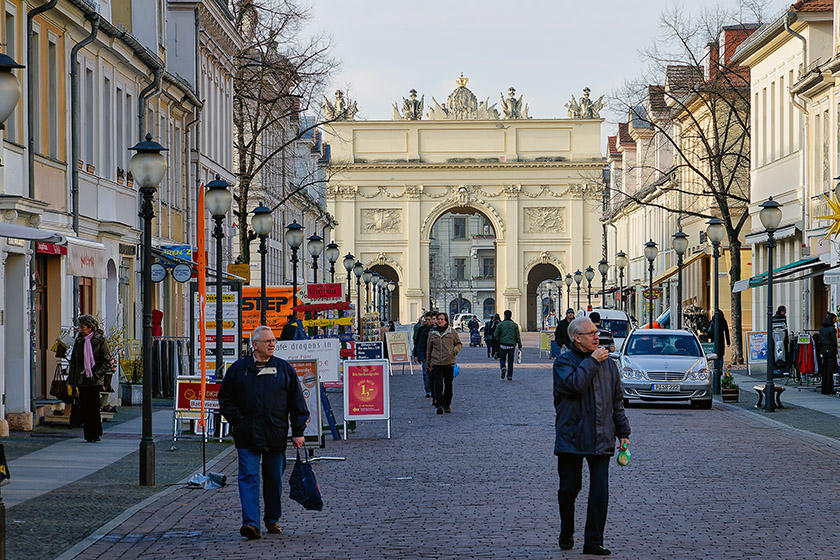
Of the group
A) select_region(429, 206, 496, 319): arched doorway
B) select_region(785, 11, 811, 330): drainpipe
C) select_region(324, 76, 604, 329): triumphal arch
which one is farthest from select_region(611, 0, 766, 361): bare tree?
select_region(429, 206, 496, 319): arched doorway

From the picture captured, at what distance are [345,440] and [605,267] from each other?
1940 inches

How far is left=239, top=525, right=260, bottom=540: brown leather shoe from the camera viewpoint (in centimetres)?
1090

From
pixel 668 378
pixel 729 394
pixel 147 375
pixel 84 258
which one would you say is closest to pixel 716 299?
pixel 729 394

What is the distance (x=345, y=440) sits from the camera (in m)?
20.3

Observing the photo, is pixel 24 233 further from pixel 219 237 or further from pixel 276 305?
pixel 276 305

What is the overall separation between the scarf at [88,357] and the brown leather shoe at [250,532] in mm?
9185

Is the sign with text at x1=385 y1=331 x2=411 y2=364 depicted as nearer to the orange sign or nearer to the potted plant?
the orange sign

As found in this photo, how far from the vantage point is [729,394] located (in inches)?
1114

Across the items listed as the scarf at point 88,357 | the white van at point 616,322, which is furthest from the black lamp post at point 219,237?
the white van at point 616,322

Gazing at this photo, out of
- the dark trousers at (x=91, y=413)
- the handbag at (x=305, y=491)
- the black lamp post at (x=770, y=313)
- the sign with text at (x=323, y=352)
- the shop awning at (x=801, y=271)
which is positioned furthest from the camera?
the shop awning at (x=801, y=271)

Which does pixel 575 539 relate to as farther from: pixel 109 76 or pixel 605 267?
pixel 605 267

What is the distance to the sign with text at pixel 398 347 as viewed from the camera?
46219 millimetres

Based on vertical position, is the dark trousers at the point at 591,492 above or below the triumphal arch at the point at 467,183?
below

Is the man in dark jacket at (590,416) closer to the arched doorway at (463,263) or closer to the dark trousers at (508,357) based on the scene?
the dark trousers at (508,357)
